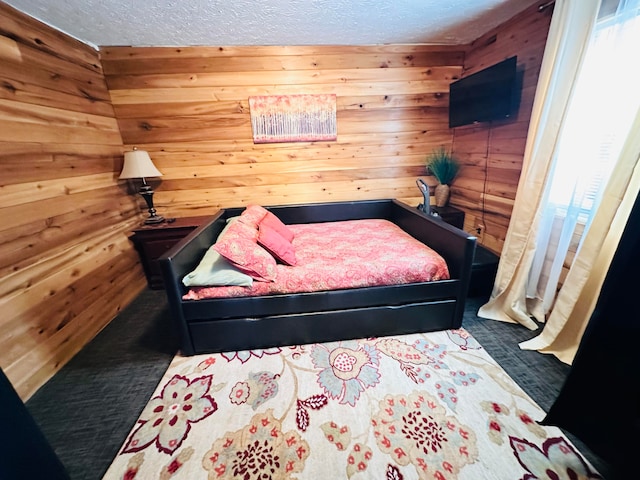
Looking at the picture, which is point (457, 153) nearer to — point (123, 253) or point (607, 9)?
point (607, 9)

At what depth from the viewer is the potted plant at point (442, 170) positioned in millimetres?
2910

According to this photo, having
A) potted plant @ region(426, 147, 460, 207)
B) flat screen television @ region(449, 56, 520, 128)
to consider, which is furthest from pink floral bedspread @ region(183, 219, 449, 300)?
flat screen television @ region(449, 56, 520, 128)

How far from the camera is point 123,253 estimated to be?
8.03 ft

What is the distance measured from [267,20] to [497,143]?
7.28 ft

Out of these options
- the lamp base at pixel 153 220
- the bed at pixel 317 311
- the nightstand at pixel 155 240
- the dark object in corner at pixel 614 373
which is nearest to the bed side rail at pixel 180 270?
the bed at pixel 317 311

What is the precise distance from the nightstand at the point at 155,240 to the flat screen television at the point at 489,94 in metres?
2.78

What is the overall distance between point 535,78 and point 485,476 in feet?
8.14

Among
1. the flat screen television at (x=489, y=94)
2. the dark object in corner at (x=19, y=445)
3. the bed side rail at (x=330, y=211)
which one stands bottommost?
the dark object in corner at (x=19, y=445)

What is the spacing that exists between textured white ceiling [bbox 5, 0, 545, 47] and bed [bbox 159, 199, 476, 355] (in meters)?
1.68

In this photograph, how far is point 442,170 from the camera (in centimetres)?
293

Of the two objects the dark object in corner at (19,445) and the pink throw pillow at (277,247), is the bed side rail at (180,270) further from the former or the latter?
the dark object in corner at (19,445)

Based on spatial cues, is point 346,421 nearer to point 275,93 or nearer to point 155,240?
point 155,240

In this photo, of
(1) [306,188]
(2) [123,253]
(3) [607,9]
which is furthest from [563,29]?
(2) [123,253]

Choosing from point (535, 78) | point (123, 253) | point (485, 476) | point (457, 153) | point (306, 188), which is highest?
point (535, 78)
